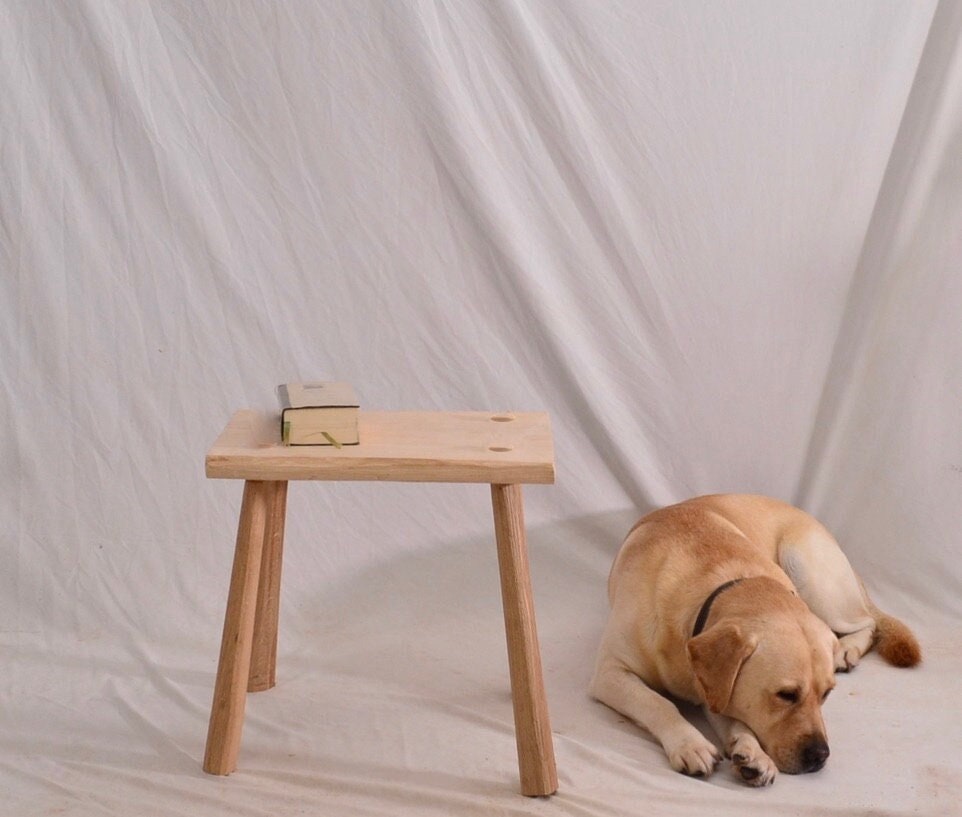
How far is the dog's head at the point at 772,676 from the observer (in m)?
2.63

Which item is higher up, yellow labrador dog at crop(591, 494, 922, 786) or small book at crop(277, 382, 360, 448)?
small book at crop(277, 382, 360, 448)

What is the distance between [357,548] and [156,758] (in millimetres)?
1059

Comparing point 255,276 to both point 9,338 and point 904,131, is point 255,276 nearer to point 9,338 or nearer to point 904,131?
point 9,338

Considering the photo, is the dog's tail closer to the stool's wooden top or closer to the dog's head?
the dog's head

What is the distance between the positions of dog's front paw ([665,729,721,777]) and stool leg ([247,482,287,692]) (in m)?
0.92

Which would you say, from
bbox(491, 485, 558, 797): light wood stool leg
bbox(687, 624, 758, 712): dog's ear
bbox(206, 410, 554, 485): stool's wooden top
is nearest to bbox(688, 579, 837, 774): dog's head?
bbox(687, 624, 758, 712): dog's ear

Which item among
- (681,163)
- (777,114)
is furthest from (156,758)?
(777,114)

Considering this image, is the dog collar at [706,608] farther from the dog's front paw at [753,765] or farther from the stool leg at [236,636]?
the stool leg at [236,636]

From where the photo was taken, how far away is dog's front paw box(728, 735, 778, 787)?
2615mm

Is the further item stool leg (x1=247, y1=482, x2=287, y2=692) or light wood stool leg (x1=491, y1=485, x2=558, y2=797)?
stool leg (x1=247, y1=482, x2=287, y2=692)

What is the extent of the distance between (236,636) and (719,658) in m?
0.94

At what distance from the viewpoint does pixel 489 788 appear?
2.61 meters

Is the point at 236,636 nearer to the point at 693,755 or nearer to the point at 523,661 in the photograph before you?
the point at 523,661

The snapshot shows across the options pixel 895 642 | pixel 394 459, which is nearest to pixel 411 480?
pixel 394 459
